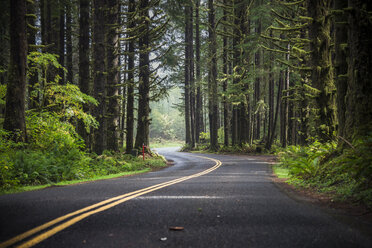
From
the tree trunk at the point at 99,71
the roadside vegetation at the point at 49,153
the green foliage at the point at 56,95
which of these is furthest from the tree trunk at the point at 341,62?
the tree trunk at the point at 99,71

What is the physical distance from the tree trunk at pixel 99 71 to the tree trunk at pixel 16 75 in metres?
4.42

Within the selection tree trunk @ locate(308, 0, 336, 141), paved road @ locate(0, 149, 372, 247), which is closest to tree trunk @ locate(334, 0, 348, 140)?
tree trunk @ locate(308, 0, 336, 141)

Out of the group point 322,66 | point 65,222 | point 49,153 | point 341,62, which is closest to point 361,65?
point 341,62

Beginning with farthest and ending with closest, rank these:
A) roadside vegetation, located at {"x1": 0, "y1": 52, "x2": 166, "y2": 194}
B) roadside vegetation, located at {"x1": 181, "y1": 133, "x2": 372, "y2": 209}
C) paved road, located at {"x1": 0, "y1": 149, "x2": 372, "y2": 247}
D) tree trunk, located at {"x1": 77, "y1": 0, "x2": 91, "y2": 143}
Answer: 1. tree trunk, located at {"x1": 77, "y1": 0, "x2": 91, "y2": 143}
2. roadside vegetation, located at {"x1": 0, "y1": 52, "x2": 166, "y2": 194}
3. roadside vegetation, located at {"x1": 181, "y1": 133, "x2": 372, "y2": 209}
4. paved road, located at {"x1": 0, "y1": 149, "x2": 372, "y2": 247}

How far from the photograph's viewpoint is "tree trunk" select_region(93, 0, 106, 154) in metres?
14.3

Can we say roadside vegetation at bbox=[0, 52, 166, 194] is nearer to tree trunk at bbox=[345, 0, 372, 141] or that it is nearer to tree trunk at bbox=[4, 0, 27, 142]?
tree trunk at bbox=[4, 0, 27, 142]

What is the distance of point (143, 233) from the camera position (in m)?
3.48

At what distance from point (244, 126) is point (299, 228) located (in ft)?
82.1

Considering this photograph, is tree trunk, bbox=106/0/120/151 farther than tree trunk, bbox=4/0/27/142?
Yes

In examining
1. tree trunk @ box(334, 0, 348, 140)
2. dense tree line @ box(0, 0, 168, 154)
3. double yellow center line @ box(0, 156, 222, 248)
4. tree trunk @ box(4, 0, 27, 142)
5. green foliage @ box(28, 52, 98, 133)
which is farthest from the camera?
green foliage @ box(28, 52, 98, 133)

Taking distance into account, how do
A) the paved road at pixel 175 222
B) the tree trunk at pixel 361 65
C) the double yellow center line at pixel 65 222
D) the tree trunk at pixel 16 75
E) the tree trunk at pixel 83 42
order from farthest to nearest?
1. the tree trunk at pixel 83 42
2. the tree trunk at pixel 16 75
3. the tree trunk at pixel 361 65
4. the paved road at pixel 175 222
5. the double yellow center line at pixel 65 222

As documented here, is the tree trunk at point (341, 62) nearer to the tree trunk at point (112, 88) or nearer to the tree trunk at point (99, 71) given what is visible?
the tree trunk at point (99, 71)

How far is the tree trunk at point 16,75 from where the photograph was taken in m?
9.77

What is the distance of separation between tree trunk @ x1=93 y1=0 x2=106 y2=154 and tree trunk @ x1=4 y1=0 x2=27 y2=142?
4424 millimetres
